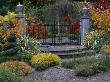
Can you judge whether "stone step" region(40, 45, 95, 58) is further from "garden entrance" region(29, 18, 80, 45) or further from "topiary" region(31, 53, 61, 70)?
"topiary" region(31, 53, 61, 70)

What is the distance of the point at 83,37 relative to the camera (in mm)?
18812

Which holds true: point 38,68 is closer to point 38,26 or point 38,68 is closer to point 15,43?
point 15,43

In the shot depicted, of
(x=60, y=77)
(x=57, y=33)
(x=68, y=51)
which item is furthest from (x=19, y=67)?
(x=57, y=33)

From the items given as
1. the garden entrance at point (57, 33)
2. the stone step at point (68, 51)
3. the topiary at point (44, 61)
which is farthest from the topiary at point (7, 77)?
the garden entrance at point (57, 33)

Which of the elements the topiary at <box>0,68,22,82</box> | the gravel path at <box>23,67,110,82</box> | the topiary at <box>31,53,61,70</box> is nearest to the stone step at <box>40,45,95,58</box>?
the topiary at <box>31,53,61,70</box>

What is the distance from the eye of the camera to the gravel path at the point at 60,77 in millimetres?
12034

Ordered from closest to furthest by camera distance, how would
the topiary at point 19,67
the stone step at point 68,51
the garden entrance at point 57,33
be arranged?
the topiary at point 19,67 < the stone step at point 68,51 < the garden entrance at point 57,33

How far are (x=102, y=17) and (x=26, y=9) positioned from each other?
9.97 metres

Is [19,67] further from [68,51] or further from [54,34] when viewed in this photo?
[54,34]

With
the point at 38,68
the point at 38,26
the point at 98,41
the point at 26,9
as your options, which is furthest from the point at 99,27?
the point at 26,9

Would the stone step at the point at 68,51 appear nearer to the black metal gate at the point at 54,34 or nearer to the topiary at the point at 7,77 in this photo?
the black metal gate at the point at 54,34

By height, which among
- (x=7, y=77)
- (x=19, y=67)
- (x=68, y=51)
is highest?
(x=7, y=77)

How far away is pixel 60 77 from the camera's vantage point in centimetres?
1244

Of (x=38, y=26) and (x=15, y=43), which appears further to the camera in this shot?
(x=38, y=26)
